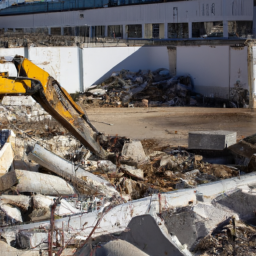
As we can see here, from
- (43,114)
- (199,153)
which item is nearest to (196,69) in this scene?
(43,114)

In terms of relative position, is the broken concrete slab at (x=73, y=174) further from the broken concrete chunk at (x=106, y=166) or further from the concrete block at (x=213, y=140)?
the concrete block at (x=213, y=140)

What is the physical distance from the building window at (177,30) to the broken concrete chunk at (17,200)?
2293 cm

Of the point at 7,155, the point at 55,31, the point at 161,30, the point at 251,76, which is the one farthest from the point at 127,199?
the point at 55,31

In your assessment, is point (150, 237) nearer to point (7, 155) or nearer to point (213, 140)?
point (7, 155)

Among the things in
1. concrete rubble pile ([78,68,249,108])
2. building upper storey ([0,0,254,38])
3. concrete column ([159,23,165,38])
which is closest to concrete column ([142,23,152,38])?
building upper storey ([0,0,254,38])

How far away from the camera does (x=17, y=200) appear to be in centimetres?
762

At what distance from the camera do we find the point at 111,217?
261 inches

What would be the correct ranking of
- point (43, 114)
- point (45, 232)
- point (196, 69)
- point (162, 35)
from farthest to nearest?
point (162, 35)
point (196, 69)
point (43, 114)
point (45, 232)

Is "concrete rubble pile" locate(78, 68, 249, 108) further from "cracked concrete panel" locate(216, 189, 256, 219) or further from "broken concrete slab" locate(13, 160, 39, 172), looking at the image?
"cracked concrete panel" locate(216, 189, 256, 219)

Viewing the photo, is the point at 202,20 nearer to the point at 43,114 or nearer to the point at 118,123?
the point at 118,123

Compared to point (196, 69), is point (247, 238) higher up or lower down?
lower down

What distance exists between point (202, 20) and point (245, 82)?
9725mm

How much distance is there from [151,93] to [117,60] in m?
3.65

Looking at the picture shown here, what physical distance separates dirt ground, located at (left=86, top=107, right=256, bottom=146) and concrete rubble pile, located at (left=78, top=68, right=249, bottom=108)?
3.09 ft
